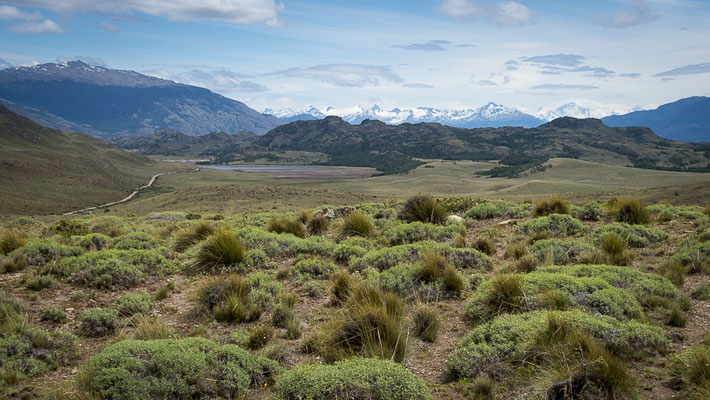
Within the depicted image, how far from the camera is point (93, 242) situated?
33.6 ft

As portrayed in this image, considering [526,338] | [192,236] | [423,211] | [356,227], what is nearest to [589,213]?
[423,211]

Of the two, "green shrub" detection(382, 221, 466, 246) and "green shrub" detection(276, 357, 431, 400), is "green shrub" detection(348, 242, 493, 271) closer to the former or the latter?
"green shrub" detection(382, 221, 466, 246)

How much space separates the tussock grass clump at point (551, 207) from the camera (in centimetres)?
1341

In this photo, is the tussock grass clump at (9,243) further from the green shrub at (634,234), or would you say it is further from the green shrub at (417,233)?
the green shrub at (634,234)

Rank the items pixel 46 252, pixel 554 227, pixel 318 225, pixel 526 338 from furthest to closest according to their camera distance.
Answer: pixel 318 225 < pixel 554 227 < pixel 46 252 < pixel 526 338

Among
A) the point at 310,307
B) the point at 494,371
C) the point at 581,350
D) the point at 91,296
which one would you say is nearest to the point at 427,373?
the point at 494,371

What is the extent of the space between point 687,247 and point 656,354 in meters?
5.22

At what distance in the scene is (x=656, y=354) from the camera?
16.1 feet

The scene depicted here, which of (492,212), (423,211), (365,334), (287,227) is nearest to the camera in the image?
(365,334)

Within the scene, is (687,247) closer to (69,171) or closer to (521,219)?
(521,219)

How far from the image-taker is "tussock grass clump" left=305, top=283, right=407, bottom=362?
4859 mm

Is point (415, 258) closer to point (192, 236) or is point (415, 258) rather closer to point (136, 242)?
point (192, 236)

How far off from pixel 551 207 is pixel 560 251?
5.43 m

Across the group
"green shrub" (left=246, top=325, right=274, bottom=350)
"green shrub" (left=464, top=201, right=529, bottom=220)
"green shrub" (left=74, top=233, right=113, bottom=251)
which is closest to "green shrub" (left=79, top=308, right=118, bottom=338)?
"green shrub" (left=246, top=325, right=274, bottom=350)
